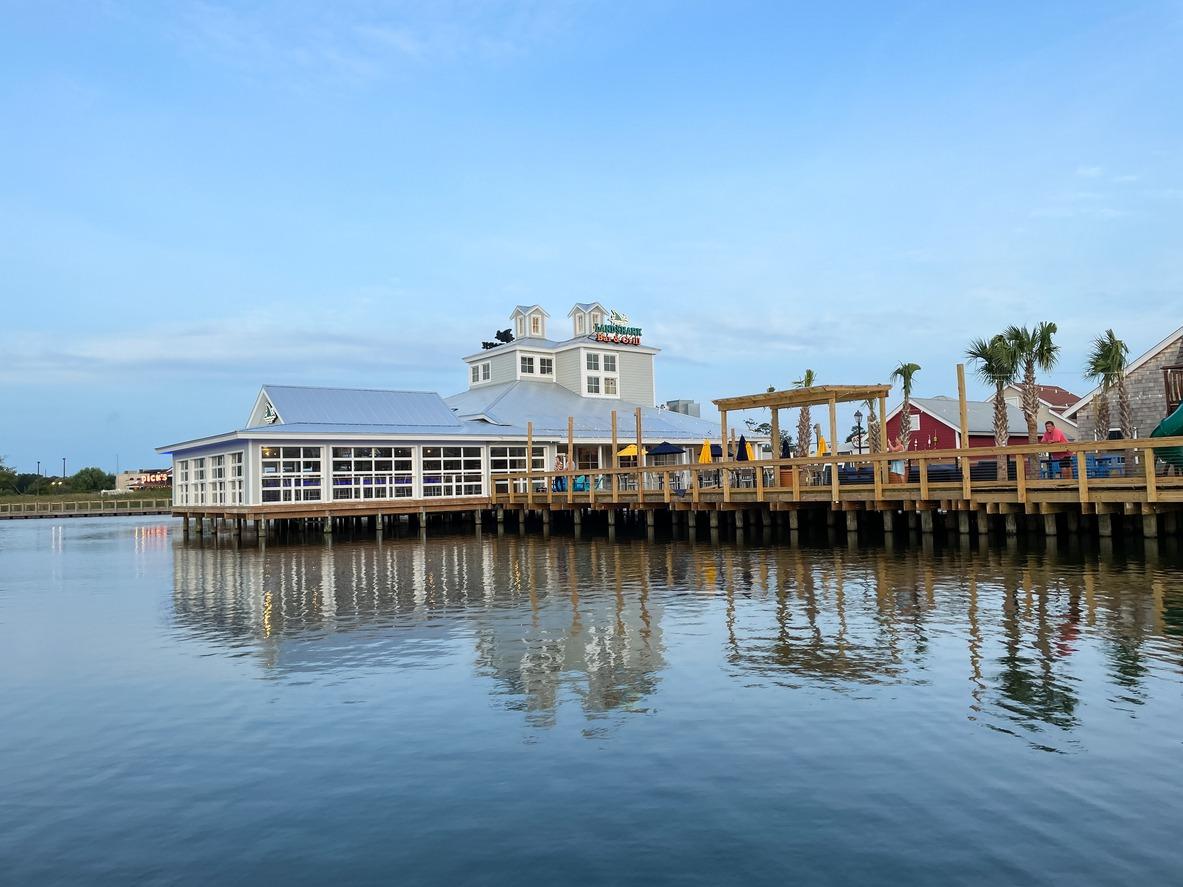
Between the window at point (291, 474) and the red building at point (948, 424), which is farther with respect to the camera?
the red building at point (948, 424)

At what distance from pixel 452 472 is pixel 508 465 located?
11.5 ft

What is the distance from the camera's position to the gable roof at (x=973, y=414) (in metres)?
54.6

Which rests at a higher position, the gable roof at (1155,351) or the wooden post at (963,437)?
the gable roof at (1155,351)

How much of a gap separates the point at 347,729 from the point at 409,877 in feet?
13.0

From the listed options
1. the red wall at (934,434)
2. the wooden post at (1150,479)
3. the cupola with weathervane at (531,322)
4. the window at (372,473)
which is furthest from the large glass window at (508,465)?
the wooden post at (1150,479)

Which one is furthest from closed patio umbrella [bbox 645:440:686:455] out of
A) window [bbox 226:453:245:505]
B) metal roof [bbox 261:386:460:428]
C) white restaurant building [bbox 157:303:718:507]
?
window [bbox 226:453:245:505]

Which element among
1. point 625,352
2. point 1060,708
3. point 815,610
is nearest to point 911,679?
point 1060,708

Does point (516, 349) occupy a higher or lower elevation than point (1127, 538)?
higher

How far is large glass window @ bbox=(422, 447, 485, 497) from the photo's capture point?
46750 mm

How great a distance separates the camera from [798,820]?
25.4 ft

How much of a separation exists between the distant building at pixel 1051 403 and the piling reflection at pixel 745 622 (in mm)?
30796

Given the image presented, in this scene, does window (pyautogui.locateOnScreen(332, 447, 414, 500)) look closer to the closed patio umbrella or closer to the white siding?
the closed patio umbrella

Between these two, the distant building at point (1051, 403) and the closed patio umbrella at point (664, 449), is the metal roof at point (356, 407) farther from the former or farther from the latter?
the distant building at point (1051, 403)

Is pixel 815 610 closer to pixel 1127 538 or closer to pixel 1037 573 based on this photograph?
pixel 1037 573
